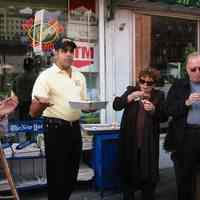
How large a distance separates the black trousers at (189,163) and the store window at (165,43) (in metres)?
2.17

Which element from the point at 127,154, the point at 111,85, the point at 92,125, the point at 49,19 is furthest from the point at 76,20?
the point at 127,154

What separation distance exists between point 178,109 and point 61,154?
1.21 metres

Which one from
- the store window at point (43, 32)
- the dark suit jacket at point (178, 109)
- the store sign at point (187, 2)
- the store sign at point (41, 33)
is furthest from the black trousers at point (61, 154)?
the store sign at point (187, 2)

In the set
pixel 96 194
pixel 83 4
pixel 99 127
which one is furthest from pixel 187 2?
pixel 96 194

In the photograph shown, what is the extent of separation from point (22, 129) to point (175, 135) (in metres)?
1.96

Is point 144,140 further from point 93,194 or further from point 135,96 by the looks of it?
point 93,194

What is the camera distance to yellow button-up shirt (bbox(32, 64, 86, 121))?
4386 mm

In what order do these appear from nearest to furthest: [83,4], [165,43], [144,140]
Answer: [144,140] < [83,4] < [165,43]

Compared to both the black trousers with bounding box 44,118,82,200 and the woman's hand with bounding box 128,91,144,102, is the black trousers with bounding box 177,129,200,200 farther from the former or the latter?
the black trousers with bounding box 44,118,82,200

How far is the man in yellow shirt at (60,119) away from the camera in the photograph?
442 cm

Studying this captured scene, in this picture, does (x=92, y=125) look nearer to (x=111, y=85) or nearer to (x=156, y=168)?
(x=111, y=85)

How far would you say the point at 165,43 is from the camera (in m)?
7.03

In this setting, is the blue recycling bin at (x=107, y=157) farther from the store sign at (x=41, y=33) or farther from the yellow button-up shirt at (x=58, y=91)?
the store sign at (x=41, y=33)

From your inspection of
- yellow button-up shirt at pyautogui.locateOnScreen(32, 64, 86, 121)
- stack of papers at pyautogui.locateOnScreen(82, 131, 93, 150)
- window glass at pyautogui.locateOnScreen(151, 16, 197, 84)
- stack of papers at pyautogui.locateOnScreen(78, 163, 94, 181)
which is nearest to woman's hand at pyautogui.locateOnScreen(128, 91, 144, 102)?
yellow button-up shirt at pyautogui.locateOnScreen(32, 64, 86, 121)
